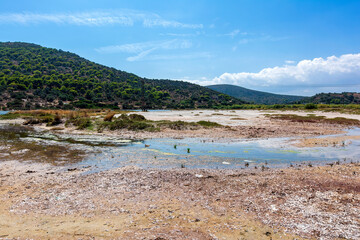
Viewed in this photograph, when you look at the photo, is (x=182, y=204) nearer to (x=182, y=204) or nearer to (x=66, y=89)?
(x=182, y=204)

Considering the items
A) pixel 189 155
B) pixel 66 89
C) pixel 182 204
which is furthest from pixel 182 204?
pixel 66 89

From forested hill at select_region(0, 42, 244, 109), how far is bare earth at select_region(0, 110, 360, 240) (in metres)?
80.8

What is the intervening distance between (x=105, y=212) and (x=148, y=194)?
5.58 ft

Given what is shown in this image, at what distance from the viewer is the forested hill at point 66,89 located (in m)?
86.1

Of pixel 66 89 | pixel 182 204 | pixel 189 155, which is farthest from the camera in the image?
pixel 66 89

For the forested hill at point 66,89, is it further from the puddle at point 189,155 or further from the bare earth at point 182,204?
the bare earth at point 182,204

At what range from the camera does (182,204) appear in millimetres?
6840

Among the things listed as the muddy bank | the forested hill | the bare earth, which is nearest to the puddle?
the bare earth

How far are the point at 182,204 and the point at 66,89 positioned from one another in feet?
363

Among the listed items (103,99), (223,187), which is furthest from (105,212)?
(103,99)

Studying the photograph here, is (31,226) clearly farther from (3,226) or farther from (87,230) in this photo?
(87,230)

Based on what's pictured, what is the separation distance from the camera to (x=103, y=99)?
348ft

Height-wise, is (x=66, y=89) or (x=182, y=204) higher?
(x=66, y=89)

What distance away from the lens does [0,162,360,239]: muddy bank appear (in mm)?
5332
